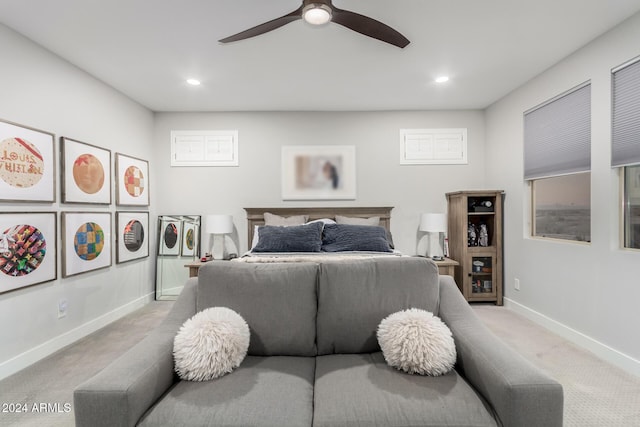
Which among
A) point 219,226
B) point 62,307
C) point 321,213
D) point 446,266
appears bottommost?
→ point 62,307

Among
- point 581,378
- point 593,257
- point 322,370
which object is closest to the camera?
point 322,370

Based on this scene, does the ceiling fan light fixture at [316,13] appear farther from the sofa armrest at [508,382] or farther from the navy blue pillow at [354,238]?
the navy blue pillow at [354,238]

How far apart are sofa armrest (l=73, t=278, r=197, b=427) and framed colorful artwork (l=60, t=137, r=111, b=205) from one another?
7.26ft

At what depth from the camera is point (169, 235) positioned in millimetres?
4211

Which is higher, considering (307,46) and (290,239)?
(307,46)

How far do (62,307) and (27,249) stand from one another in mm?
644

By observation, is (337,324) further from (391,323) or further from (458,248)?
(458,248)

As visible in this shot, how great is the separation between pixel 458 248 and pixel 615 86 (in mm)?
2200

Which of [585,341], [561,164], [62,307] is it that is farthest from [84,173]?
[585,341]

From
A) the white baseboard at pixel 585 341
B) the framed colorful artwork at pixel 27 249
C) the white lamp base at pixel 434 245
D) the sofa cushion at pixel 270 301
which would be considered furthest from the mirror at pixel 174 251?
the white baseboard at pixel 585 341

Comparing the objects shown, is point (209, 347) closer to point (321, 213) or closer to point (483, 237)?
point (321, 213)

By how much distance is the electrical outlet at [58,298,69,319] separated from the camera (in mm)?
2682

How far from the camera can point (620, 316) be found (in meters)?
2.35

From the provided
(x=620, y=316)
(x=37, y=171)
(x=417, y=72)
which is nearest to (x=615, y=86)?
(x=417, y=72)
